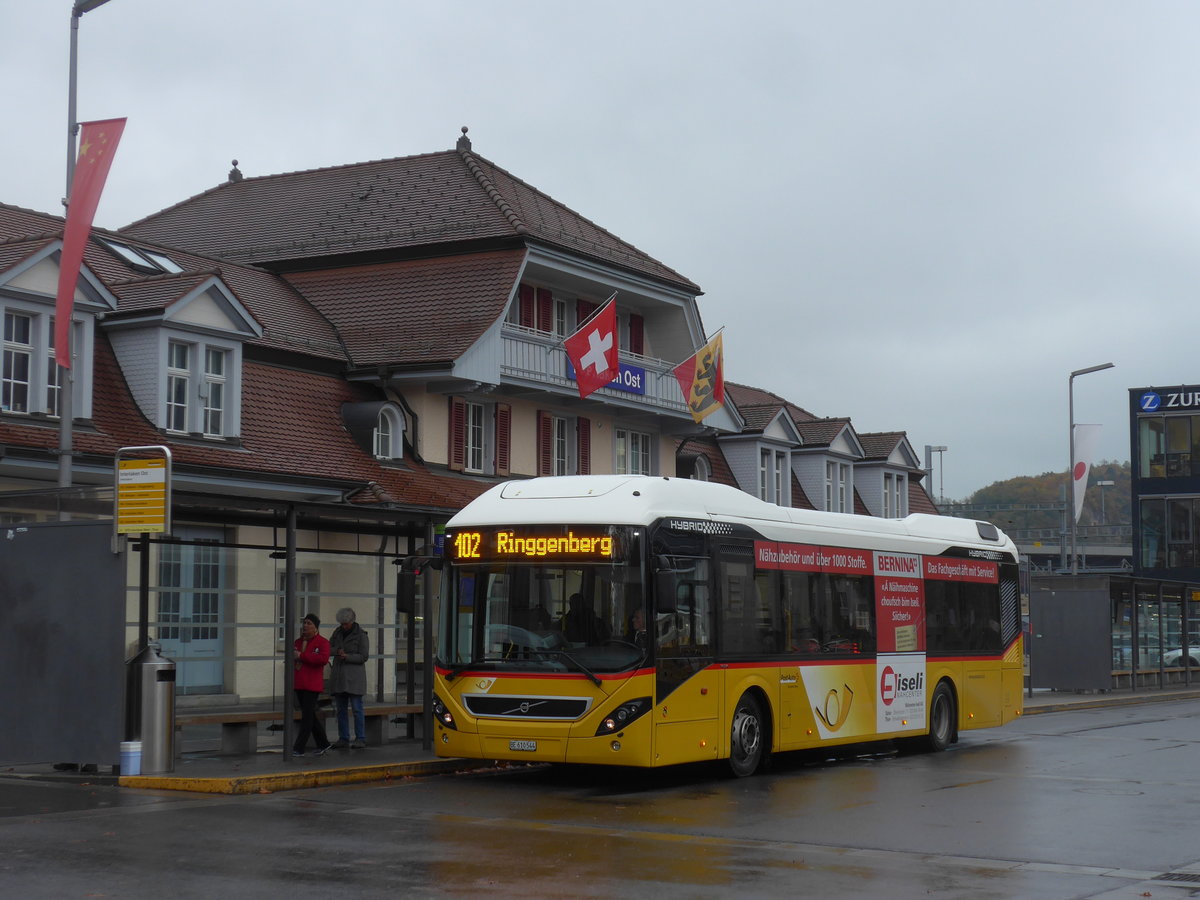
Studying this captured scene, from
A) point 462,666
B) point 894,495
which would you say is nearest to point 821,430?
point 894,495

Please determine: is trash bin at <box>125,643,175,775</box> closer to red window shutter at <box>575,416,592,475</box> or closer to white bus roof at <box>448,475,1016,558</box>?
white bus roof at <box>448,475,1016,558</box>

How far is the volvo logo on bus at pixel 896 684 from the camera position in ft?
69.3

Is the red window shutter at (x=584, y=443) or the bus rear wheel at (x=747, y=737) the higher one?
the red window shutter at (x=584, y=443)

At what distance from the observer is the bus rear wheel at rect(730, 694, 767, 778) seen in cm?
1788

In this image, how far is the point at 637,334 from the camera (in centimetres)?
4162

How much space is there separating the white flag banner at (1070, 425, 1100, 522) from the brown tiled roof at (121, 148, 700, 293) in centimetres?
1326

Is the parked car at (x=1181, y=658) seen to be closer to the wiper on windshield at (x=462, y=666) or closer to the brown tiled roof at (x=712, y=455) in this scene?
the brown tiled roof at (x=712, y=455)

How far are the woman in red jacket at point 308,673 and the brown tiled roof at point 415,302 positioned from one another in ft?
46.9

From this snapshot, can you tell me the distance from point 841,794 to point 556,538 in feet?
12.7

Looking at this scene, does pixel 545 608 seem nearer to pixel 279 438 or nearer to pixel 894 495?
pixel 279 438

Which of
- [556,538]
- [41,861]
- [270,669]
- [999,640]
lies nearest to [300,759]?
[270,669]

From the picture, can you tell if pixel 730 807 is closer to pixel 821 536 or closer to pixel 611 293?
pixel 821 536

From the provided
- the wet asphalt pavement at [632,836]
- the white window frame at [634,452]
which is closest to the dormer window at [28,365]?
the wet asphalt pavement at [632,836]

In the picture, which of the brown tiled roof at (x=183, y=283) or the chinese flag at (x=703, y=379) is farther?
the chinese flag at (x=703, y=379)
